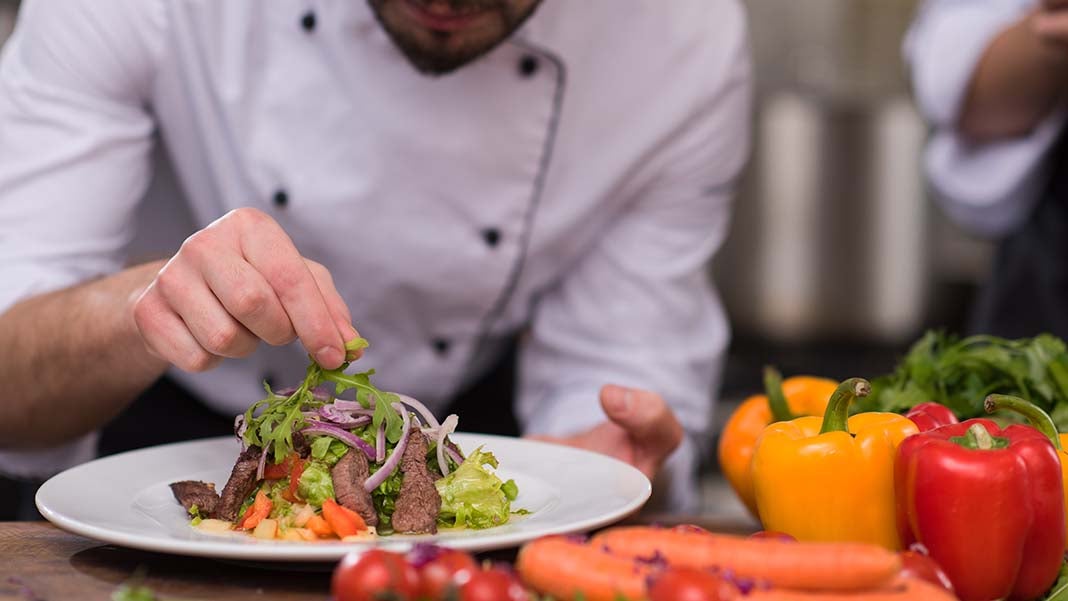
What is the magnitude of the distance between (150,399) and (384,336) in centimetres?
45

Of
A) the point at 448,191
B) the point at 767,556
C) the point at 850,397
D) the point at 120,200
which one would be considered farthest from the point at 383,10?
the point at 767,556

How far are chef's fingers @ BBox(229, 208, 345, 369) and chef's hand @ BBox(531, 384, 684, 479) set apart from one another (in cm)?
42

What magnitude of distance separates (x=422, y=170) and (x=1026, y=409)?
1.04m

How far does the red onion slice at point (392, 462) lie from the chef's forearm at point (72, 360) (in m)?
0.39

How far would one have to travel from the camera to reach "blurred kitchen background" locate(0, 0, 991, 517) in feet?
16.1

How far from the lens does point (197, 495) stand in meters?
1.22

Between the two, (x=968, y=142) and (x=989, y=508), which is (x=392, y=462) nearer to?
(x=989, y=508)

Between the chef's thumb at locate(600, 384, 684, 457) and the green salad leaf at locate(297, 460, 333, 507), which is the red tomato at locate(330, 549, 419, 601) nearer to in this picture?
the green salad leaf at locate(297, 460, 333, 507)

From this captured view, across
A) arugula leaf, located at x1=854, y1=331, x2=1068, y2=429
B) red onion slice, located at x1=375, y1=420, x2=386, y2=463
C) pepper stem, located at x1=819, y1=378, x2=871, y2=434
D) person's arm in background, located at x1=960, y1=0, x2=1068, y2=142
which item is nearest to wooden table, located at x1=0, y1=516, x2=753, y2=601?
red onion slice, located at x1=375, y1=420, x2=386, y2=463

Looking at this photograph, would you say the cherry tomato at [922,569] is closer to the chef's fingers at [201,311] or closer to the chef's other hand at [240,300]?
the chef's other hand at [240,300]

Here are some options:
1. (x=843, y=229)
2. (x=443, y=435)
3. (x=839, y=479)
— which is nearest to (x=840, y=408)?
(x=839, y=479)

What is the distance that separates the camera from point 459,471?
1.22m

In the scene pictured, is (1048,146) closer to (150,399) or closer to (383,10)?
(383,10)

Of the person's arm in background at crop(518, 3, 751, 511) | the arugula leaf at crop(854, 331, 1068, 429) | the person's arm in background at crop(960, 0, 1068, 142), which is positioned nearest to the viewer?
the arugula leaf at crop(854, 331, 1068, 429)
